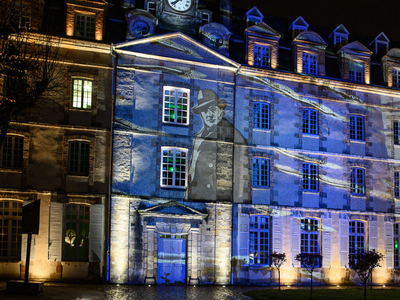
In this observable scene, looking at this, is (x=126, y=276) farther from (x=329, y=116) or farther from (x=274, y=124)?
(x=329, y=116)

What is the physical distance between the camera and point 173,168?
70.7 ft

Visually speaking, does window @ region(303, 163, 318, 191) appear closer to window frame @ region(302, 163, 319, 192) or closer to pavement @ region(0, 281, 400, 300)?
window frame @ region(302, 163, 319, 192)

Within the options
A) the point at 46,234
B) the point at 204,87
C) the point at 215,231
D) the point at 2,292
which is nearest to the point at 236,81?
the point at 204,87

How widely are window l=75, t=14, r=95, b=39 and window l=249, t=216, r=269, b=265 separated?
36.9 feet

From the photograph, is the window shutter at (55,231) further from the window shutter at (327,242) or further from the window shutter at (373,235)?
the window shutter at (373,235)

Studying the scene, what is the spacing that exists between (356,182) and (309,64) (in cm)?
663

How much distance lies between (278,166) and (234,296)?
787 centimetres

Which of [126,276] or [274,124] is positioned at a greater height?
[274,124]

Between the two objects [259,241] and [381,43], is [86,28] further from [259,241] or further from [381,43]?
[381,43]

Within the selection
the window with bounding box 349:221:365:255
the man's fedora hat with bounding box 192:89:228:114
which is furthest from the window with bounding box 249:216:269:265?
the man's fedora hat with bounding box 192:89:228:114

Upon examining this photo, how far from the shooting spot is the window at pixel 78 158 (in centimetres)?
2030

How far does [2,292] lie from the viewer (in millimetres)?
14734

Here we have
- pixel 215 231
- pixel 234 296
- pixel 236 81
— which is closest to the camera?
pixel 234 296

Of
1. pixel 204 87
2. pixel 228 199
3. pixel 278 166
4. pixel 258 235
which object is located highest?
pixel 204 87
